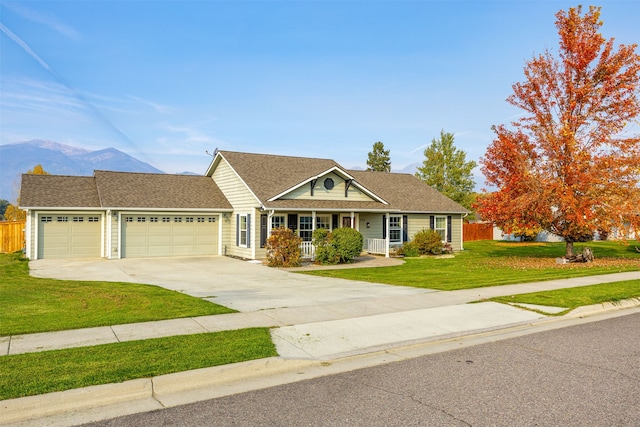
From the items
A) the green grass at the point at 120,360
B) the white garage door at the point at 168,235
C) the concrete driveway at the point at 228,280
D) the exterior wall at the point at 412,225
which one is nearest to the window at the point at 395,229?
the exterior wall at the point at 412,225

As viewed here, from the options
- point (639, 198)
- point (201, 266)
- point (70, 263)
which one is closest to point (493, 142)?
point (639, 198)

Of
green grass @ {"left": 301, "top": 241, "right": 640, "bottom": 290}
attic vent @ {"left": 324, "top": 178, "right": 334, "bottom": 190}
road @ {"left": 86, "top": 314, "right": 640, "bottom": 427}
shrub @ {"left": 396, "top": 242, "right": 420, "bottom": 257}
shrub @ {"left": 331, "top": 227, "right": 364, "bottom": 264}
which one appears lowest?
road @ {"left": 86, "top": 314, "right": 640, "bottom": 427}

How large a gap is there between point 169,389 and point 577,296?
10.5m

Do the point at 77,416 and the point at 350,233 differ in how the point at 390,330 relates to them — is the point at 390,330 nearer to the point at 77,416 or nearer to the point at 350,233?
the point at 77,416

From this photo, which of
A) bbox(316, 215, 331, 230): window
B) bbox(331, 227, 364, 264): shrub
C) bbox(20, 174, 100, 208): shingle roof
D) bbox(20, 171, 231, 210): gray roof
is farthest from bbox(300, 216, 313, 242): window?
bbox(20, 174, 100, 208): shingle roof

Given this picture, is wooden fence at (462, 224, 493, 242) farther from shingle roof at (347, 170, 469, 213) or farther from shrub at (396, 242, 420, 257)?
shrub at (396, 242, 420, 257)

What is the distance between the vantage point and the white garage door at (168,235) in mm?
23641

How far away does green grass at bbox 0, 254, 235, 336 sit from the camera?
872cm

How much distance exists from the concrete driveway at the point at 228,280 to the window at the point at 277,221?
2.43m

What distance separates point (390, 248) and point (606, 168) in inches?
456

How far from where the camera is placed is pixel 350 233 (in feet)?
71.9

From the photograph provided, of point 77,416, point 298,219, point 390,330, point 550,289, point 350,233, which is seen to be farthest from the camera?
point 298,219

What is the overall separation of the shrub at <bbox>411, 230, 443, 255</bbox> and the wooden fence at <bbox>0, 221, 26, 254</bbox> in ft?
75.2

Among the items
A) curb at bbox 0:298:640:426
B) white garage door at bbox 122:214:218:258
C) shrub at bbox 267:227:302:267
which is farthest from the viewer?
white garage door at bbox 122:214:218:258
